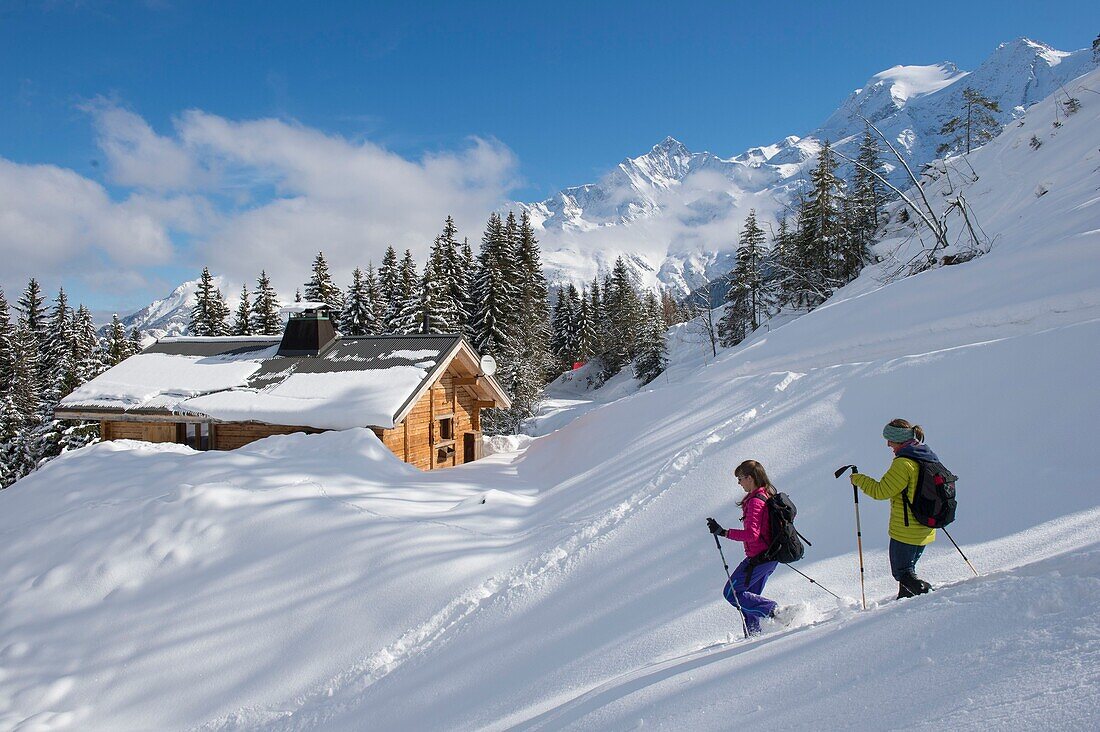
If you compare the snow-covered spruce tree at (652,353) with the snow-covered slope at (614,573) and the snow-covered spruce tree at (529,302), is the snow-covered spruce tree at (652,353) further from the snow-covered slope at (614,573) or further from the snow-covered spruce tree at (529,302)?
the snow-covered slope at (614,573)

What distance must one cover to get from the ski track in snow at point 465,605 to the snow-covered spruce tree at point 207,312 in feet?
122

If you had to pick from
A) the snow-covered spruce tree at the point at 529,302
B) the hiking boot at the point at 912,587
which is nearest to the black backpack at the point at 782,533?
the hiking boot at the point at 912,587

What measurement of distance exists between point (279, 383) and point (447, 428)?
4919 millimetres

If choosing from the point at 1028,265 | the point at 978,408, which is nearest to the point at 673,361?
the point at 1028,265

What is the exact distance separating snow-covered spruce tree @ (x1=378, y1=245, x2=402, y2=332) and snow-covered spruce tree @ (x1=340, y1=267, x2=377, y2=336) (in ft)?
3.41

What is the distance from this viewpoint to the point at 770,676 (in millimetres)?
2975

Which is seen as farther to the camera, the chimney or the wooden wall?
the chimney

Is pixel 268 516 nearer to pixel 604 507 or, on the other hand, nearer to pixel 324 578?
pixel 324 578

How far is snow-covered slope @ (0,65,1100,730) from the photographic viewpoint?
9.36 ft

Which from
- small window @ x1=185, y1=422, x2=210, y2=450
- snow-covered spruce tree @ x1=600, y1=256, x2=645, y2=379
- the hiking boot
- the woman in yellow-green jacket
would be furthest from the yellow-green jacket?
snow-covered spruce tree @ x1=600, y1=256, x2=645, y2=379

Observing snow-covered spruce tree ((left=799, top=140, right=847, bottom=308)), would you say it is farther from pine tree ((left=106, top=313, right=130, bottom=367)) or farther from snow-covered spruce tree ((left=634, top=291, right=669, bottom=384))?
pine tree ((left=106, top=313, right=130, bottom=367))

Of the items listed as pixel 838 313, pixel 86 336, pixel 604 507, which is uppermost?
pixel 86 336

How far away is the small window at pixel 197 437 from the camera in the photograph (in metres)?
14.9

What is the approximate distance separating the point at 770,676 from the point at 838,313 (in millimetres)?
12117
